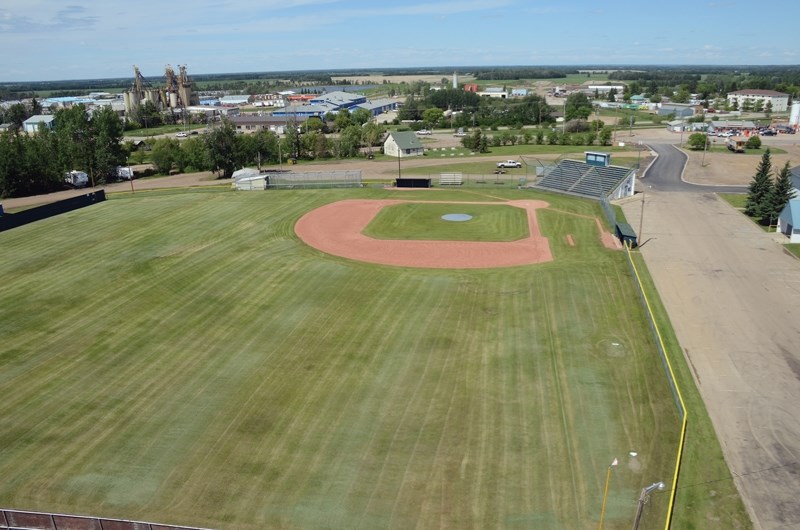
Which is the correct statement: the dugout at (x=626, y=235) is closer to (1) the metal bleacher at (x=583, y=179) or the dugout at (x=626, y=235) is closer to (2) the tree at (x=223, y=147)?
(1) the metal bleacher at (x=583, y=179)

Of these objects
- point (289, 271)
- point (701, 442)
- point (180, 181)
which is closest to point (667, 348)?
point (701, 442)

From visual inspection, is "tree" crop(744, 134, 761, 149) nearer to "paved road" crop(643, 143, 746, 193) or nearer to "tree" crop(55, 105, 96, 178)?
"paved road" crop(643, 143, 746, 193)

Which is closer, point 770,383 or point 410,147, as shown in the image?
point 770,383

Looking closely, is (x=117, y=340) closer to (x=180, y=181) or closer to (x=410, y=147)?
(x=180, y=181)

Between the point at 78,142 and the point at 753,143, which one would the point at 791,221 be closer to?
the point at 753,143

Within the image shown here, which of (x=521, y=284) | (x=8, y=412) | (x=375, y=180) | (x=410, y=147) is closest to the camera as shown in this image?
(x=8, y=412)

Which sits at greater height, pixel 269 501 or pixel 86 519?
pixel 86 519

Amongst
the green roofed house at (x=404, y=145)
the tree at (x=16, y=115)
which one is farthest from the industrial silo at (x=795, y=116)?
the tree at (x=16, y=115)
